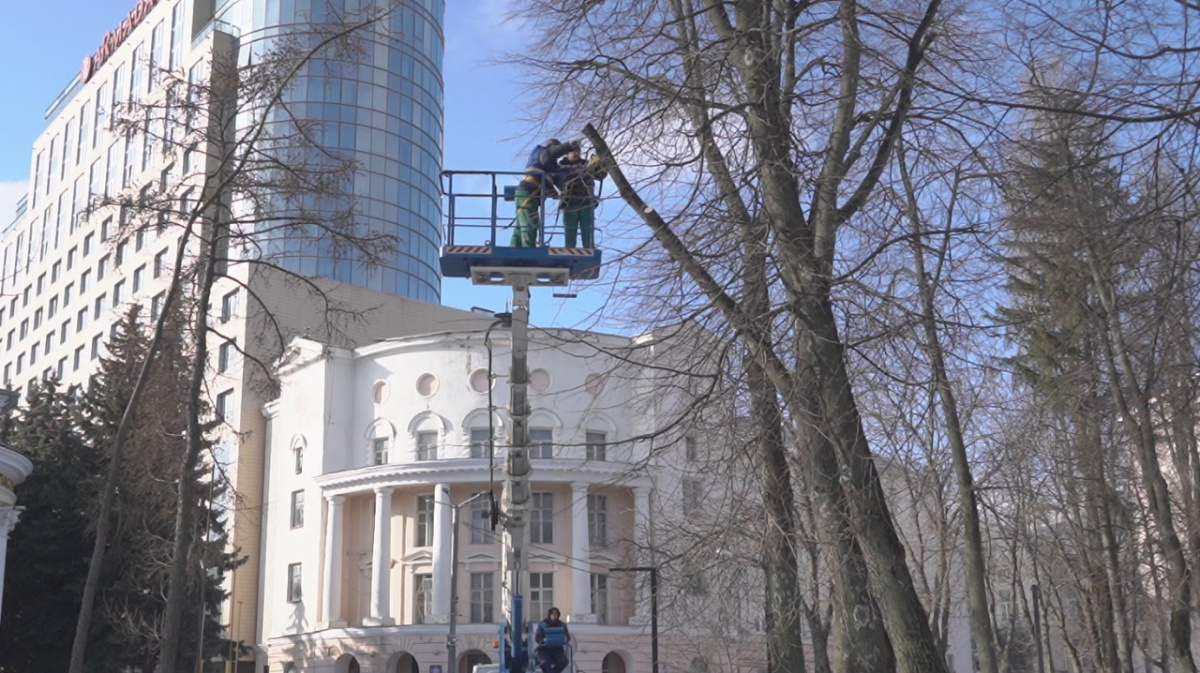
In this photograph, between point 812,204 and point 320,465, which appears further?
point 320,465

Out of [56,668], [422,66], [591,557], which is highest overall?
[422,66]

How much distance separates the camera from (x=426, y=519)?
5041cm

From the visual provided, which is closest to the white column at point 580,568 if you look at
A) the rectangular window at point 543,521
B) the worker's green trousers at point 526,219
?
the rectangular window at point 543,521

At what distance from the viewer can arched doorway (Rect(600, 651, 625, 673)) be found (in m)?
49.3

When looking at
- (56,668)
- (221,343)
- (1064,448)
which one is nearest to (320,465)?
(221,343)

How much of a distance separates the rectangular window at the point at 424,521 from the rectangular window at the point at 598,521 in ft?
20.9

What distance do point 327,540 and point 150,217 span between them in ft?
109

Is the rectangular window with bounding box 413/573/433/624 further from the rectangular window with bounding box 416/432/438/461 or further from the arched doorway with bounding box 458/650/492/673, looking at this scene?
the rectangular window with bounding box 416/432/438/461

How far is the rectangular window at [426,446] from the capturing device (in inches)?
1968

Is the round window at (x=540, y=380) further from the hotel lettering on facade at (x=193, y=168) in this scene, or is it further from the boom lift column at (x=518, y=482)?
the boom lift column at (x=518, y=482)

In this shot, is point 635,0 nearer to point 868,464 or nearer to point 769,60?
point 769,60

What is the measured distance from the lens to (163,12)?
74750 millimetres

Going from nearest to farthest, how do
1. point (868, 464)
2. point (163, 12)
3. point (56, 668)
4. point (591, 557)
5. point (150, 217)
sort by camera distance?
point (868, 464) → point (150, 217) → point (56, 668) → point (591, 557) → point (163, 12)

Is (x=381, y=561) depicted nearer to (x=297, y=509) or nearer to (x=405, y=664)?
(x=405, y=664)
